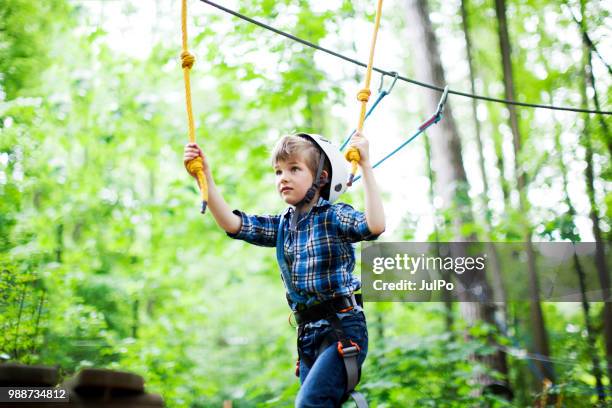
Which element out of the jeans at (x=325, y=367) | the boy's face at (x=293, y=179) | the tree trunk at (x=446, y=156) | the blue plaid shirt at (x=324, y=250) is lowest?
the jeans at (x=325, y=367)

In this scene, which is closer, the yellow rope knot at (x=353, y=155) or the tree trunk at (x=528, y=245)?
the yellow rope knot at (x=353, y=155)

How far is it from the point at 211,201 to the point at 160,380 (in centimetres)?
409

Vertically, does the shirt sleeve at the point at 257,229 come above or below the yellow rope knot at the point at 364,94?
below

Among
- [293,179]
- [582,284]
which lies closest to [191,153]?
[293,179]

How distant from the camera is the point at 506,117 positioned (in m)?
9.80

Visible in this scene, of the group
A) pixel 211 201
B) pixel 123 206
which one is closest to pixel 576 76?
pixel 123 206

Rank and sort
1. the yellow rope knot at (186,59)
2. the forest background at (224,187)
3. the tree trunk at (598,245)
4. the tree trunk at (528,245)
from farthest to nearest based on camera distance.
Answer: the tree trunk at (528,245) < the tree trunk at (598,245) < the forest background at (224,187) < the yellow rope knot at (186,59)

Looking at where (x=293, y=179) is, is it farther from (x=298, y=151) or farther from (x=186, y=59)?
(x=186, y=59)

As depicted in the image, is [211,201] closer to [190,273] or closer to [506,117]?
[190,273]

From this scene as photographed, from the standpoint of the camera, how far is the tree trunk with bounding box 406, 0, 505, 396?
5.76 m

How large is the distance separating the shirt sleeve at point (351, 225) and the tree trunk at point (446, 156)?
3.84 m

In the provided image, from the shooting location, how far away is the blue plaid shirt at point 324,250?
202 centimetres

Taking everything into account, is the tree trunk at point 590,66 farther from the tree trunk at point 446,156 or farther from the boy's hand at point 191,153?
the boy's hand at point 191,153

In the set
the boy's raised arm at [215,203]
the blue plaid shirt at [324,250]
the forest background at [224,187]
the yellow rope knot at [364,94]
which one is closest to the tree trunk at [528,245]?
the forest background at [224,187]
